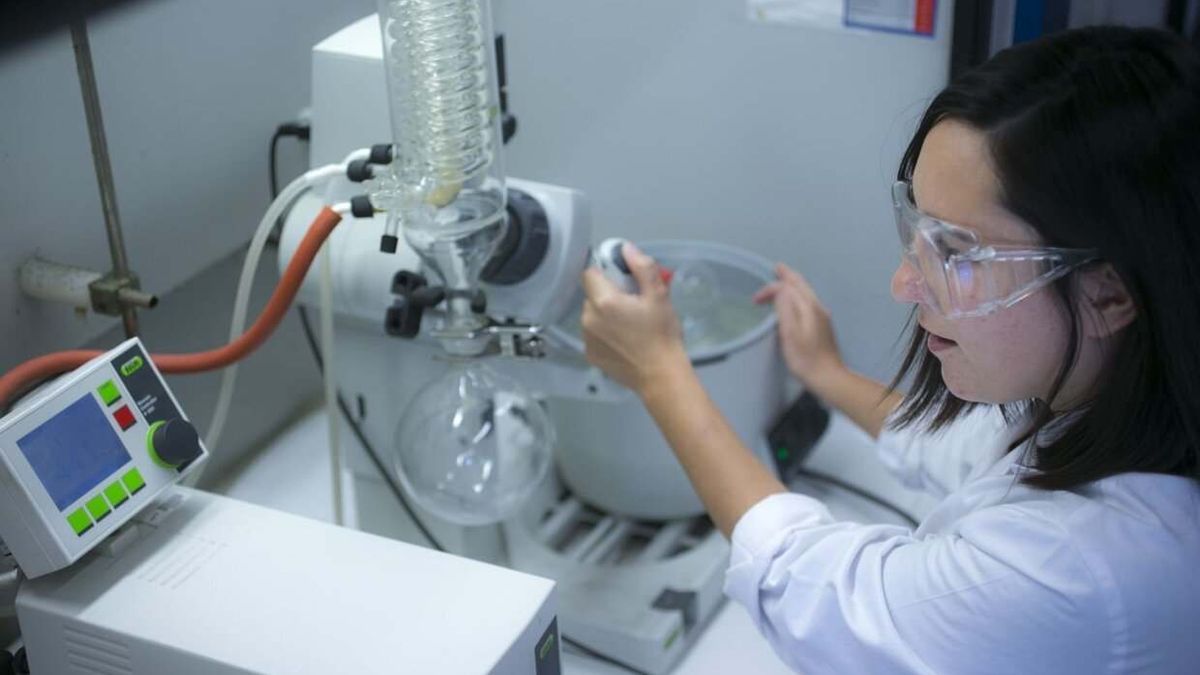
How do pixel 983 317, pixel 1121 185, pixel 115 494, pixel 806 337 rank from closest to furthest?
1. pixel 1121 185
2. pixel 983 317
3. pixel 115 494
4. pixel 806 337

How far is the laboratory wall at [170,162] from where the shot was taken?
1312 mm

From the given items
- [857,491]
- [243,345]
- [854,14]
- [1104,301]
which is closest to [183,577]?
[243,345]

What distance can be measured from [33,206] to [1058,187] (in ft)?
3.24

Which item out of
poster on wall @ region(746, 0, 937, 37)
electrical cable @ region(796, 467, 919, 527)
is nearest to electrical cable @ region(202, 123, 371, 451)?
poster on wall @ region(746, 0, 937, 37)

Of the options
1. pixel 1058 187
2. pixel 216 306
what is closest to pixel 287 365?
pixel 216 306

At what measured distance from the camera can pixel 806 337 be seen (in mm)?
1634

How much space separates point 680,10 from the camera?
1.77 m

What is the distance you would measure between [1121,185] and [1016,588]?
32cm

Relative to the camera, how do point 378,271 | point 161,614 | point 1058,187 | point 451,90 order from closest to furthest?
Result: point 1058,187 → point 161,614 → point 451,90 → point 378,271

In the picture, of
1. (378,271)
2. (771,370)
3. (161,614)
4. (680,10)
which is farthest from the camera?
(680,10)

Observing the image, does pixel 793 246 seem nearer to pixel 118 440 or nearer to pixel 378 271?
pixel 378 271

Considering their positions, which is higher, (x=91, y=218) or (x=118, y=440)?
(x=91, y=218)

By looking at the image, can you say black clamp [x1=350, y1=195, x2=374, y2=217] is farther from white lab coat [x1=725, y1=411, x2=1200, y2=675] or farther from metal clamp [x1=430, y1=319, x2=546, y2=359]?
white lab coat [x1=725, y1=411, x2=1200, y2=675]

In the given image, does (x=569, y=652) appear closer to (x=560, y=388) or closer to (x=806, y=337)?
(x=560, y=388)
